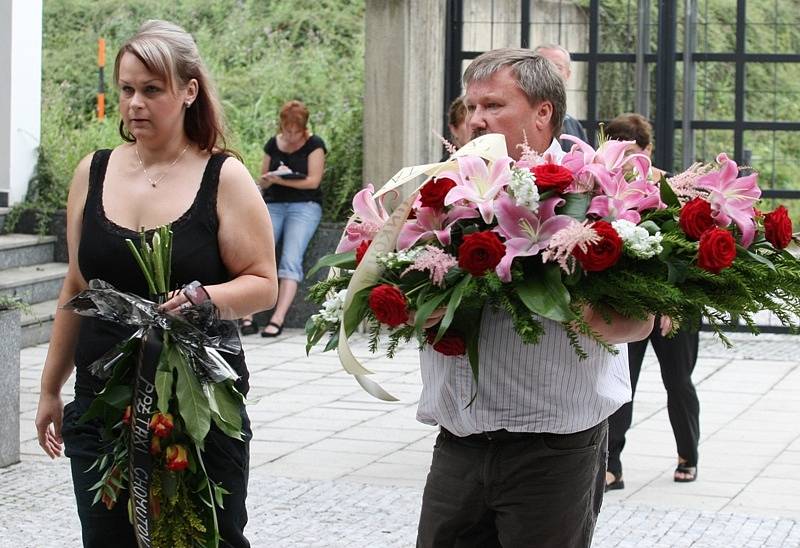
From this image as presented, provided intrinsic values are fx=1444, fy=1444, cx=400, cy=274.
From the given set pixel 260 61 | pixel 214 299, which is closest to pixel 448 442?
pixel 214 299

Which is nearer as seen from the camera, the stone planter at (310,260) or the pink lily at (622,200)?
the pink lily at (622,200)

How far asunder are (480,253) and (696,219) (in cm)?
50

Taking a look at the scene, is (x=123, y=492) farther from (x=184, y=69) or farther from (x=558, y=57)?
(x=558, y=57)

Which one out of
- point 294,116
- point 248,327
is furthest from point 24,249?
point 294,116

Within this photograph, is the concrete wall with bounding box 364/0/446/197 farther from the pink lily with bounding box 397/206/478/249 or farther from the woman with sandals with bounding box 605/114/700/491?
the pink lily with bounding box 397/206/478/249

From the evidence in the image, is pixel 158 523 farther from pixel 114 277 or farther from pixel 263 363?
pixel 263 363

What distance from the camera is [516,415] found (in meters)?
3.40

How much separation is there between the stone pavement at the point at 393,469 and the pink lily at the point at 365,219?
8.99 feet

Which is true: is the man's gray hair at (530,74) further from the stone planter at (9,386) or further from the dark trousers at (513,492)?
the stone planter at (9,386)

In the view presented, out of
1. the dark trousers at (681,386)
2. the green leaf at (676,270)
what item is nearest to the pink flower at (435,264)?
the green leaf at (676,270)

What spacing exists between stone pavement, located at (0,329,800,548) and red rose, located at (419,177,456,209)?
2965mm

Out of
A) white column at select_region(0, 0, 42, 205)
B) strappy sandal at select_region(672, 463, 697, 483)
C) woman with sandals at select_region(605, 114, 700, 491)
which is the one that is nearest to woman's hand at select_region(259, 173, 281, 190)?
white column at select_region(0, 0, 42, 205)

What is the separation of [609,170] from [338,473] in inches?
167

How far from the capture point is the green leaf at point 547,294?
300 cm
